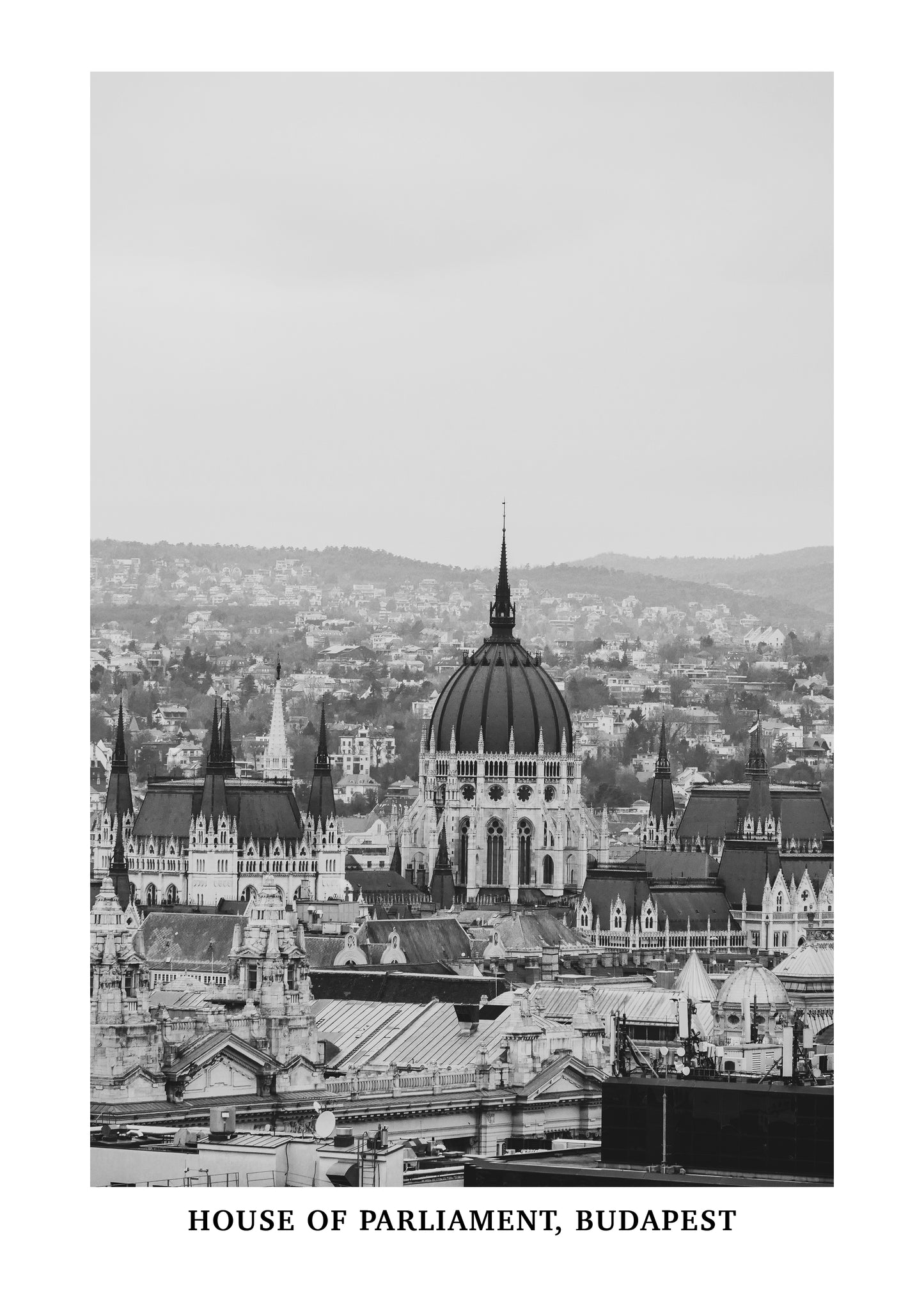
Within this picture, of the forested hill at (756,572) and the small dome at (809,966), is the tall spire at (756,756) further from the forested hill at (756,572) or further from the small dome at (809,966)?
the small dome at (809,966)

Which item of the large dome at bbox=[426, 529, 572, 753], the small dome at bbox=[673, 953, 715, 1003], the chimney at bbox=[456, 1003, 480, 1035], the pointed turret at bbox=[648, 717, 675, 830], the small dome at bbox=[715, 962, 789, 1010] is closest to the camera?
the chimney at bbox=[456, 1003, 480, 1035]

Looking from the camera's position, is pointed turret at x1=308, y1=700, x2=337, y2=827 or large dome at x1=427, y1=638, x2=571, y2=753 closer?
pointed turret at x1=308, y1=700, x2=337, y2=827

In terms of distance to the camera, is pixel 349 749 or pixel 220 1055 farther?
pixel 349 749

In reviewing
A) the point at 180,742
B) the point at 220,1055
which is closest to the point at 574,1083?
the point at 220,1055

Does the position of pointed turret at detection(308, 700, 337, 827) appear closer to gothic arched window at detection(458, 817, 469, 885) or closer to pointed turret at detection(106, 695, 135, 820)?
gothic arched window at detection(458, 817, 469, 885)

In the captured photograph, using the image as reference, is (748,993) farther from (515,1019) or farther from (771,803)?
(771,803)

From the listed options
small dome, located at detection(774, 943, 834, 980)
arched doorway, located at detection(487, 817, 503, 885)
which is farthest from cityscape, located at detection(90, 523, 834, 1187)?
small dome, located at detection(774, 943, 834, 980)
